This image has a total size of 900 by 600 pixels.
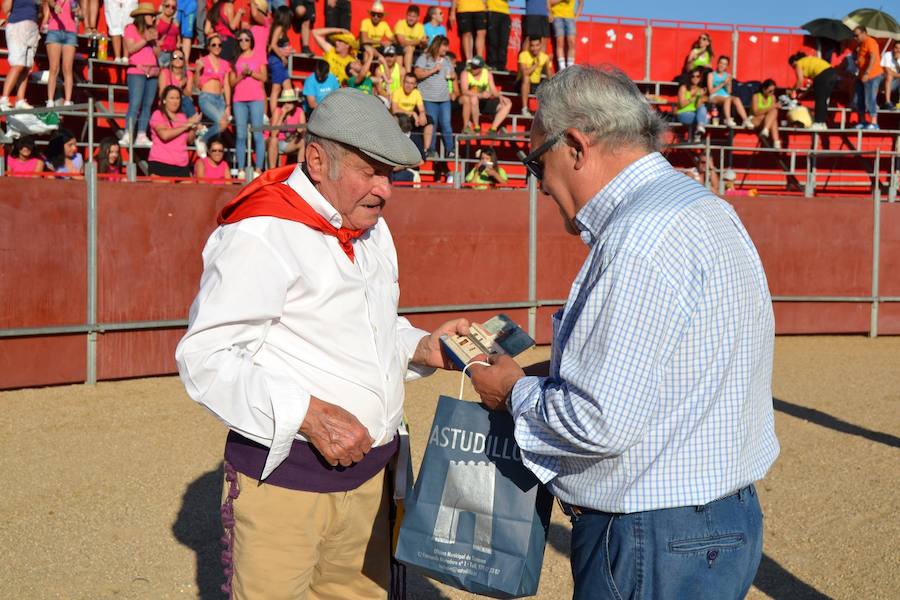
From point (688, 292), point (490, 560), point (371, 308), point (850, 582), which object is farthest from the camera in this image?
point (850, 582)

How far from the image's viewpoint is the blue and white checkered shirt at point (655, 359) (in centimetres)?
201

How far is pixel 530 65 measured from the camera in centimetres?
1580

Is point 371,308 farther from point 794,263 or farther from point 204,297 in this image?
point 794,263

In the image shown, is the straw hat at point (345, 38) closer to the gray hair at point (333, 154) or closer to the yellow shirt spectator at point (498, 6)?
the yellow shirt spectator at point (498, 6)

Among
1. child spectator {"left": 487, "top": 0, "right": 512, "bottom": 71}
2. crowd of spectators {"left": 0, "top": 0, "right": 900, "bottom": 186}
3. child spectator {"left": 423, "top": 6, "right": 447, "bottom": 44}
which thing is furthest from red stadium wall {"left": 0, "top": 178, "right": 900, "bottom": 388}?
child spectator {"left": 487, "top": 0, "right": 512, "bottom": 71}

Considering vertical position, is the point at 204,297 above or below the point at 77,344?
above

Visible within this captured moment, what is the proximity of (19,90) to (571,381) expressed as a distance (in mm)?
11106

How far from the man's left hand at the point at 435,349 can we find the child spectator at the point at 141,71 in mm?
8789

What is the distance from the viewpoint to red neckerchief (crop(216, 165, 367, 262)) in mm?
2703

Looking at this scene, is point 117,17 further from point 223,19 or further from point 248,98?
point 248,98

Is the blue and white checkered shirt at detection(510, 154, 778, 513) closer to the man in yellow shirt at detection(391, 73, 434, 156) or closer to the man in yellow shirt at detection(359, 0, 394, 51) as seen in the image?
the man in yellow shirt at detection(391, 73, 434, 156)

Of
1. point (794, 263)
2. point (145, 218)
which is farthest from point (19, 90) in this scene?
point (794, 263)

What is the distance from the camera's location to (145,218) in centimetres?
884

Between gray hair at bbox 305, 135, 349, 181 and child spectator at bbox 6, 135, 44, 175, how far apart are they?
819 cm
